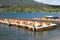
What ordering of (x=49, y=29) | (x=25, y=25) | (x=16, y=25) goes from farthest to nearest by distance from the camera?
(x=16, y=25), (x=25, y=25), (x=49, y=29)

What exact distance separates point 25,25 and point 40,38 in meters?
22.2

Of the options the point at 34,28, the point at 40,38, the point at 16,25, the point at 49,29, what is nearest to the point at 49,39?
the point at 40,38

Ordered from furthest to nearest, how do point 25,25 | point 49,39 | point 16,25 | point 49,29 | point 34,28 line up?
point 16,25, point 25,25, point 49,29, point 34,28, point 49,39

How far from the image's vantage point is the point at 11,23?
89188 millimetres

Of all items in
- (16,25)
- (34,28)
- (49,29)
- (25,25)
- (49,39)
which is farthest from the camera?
(16,25)

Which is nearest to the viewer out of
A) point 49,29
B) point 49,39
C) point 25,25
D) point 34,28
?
point 49,39

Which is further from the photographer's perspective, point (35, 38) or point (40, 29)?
point (40, 29)

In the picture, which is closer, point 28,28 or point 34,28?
point 34,28

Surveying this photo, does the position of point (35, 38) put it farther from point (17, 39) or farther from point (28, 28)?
point (28, 28)

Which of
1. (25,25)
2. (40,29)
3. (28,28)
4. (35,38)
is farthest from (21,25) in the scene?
(35,38)

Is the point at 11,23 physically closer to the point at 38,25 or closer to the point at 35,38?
the point at 38,25

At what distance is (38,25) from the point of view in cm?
6938

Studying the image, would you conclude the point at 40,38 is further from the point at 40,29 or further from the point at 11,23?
the point at 11,23

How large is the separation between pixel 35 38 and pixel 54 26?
21.3 m
